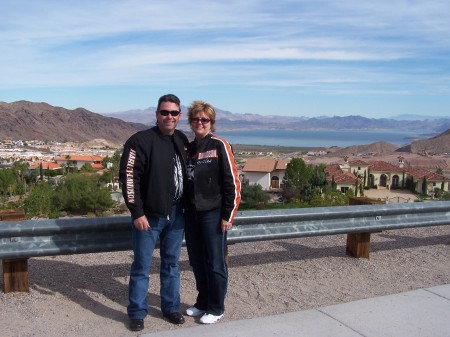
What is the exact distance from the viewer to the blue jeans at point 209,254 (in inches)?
164

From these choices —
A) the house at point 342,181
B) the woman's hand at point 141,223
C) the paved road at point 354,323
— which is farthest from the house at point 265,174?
the woman's hand at point 141,223

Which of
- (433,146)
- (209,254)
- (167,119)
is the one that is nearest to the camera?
(167,119)

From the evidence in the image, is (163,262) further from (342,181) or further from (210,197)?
(342,181)

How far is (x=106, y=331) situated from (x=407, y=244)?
4445 mm

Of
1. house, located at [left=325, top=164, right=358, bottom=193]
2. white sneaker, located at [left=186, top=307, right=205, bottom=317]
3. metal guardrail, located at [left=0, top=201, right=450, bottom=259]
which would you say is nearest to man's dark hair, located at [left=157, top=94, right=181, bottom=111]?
metal guardrail, located at [left=0, top=201, right=450, bottom=259]

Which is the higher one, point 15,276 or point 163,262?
point 163,262

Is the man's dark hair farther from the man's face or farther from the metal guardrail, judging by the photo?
the metal guardrail

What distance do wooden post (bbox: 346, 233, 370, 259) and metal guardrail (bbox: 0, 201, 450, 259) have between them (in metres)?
0.24

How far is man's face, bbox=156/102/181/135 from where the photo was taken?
4051mm

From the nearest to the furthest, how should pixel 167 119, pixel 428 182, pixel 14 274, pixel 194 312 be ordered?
pixel 167 119
pixel 194 312
pixel 14 274
pixel 428 182

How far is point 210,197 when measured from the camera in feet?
13.5

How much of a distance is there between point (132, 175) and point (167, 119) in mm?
504

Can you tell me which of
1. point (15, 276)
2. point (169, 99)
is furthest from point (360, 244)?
point (15, 276)

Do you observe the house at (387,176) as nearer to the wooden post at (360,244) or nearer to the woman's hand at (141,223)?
the wooden post at (360,244)
